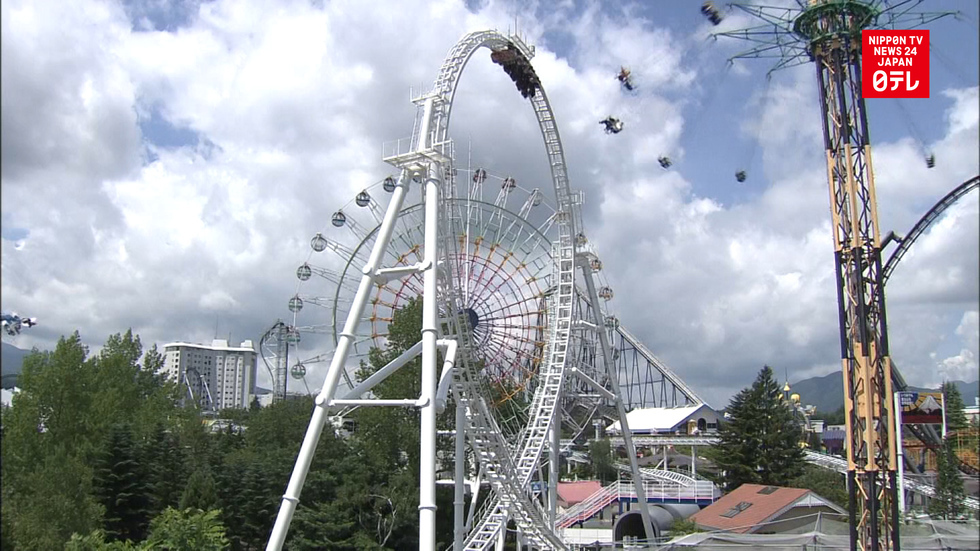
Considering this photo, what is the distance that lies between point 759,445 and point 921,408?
11.8 m

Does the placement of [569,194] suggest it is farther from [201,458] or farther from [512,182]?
[201,458]

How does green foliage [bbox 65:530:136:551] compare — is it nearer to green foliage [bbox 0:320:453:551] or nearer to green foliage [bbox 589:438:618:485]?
green foliage [bbox 0:320:453:551]

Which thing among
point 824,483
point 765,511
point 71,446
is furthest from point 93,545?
point 824,483

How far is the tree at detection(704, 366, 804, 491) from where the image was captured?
56.3 metres

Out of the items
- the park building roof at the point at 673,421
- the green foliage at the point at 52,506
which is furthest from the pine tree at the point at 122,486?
the park building roof at the point at 673,421

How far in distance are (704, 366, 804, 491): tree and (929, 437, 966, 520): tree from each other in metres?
13.4

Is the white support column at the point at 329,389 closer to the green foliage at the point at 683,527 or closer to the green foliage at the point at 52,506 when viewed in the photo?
the green foliage at the point at 52,506

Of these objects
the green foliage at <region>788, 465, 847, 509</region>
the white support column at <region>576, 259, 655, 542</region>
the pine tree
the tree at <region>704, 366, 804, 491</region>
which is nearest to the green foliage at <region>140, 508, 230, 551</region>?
the pine tree

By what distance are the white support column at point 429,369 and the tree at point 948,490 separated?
81.2ft

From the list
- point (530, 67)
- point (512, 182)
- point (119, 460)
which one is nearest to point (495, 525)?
point (530, 67)

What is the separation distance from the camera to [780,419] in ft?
191

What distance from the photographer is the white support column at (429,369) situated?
18.1 meters

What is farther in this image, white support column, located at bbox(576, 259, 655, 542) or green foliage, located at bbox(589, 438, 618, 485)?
green foliage, located at bbox(589, 438, 618, 485)

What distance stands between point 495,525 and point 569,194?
11539 mm
